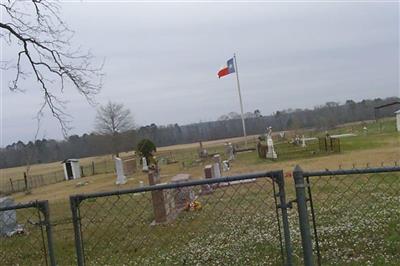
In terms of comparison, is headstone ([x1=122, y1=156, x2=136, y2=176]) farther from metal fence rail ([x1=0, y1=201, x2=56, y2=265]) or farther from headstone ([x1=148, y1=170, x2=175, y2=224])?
headstone ([x1=148, y1=170, x2=175, y2=224])

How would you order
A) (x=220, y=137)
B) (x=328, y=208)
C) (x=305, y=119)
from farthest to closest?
1. (x=220, y=137)
2. (x=305, y=119)
3. (x=328, y=208)

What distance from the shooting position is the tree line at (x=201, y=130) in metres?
61.4

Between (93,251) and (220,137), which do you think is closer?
(93,251)

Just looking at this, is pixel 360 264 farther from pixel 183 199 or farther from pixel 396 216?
pixel 183 199

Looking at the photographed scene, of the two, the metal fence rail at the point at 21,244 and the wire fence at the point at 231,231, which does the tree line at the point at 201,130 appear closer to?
the metal fence rail at the point at 21,244

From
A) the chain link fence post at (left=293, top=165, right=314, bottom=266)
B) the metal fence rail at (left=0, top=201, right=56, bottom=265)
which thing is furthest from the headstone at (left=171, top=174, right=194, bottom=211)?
the chain link fence post at (left=293, top=165, right=314, bottom=266)

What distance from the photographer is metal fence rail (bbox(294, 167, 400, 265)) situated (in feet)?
10.6

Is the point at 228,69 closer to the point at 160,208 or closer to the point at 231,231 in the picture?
the point at 160,208

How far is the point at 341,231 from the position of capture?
22.2 feet

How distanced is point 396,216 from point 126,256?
14.8 feet

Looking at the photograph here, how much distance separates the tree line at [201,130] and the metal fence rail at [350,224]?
168 feet

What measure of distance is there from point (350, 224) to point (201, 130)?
8059 cm

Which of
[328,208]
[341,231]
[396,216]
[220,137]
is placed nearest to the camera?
[341,231]

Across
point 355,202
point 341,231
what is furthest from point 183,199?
point 341,231
